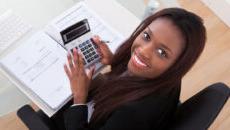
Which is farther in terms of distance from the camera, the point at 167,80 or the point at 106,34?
the point at 106,34

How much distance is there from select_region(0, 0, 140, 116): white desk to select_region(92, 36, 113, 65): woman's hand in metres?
0.13

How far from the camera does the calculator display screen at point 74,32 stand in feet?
3.63

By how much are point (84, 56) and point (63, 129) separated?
307mm

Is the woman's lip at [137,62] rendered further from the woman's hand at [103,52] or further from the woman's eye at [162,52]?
the woman's hand at [103,52]

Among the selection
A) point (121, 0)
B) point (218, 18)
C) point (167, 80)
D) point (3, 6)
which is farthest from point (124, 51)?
point (218, 18)

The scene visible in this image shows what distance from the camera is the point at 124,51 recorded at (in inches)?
42.9

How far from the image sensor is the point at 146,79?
0.94 metres

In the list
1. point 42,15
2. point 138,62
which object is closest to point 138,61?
point 138,62

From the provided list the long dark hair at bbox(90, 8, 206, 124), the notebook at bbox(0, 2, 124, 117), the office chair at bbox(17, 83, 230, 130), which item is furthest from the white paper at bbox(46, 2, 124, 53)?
the office chair at bbox(17, 83, 230, 130)

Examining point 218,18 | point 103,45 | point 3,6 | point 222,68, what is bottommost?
point 222,68

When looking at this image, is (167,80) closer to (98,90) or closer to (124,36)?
(98,90)

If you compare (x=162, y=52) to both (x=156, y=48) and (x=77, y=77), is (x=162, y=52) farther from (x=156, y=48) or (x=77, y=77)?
(x=77, y=77)

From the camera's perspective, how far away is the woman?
86 centimetres

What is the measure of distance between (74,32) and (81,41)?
38 millimetres
